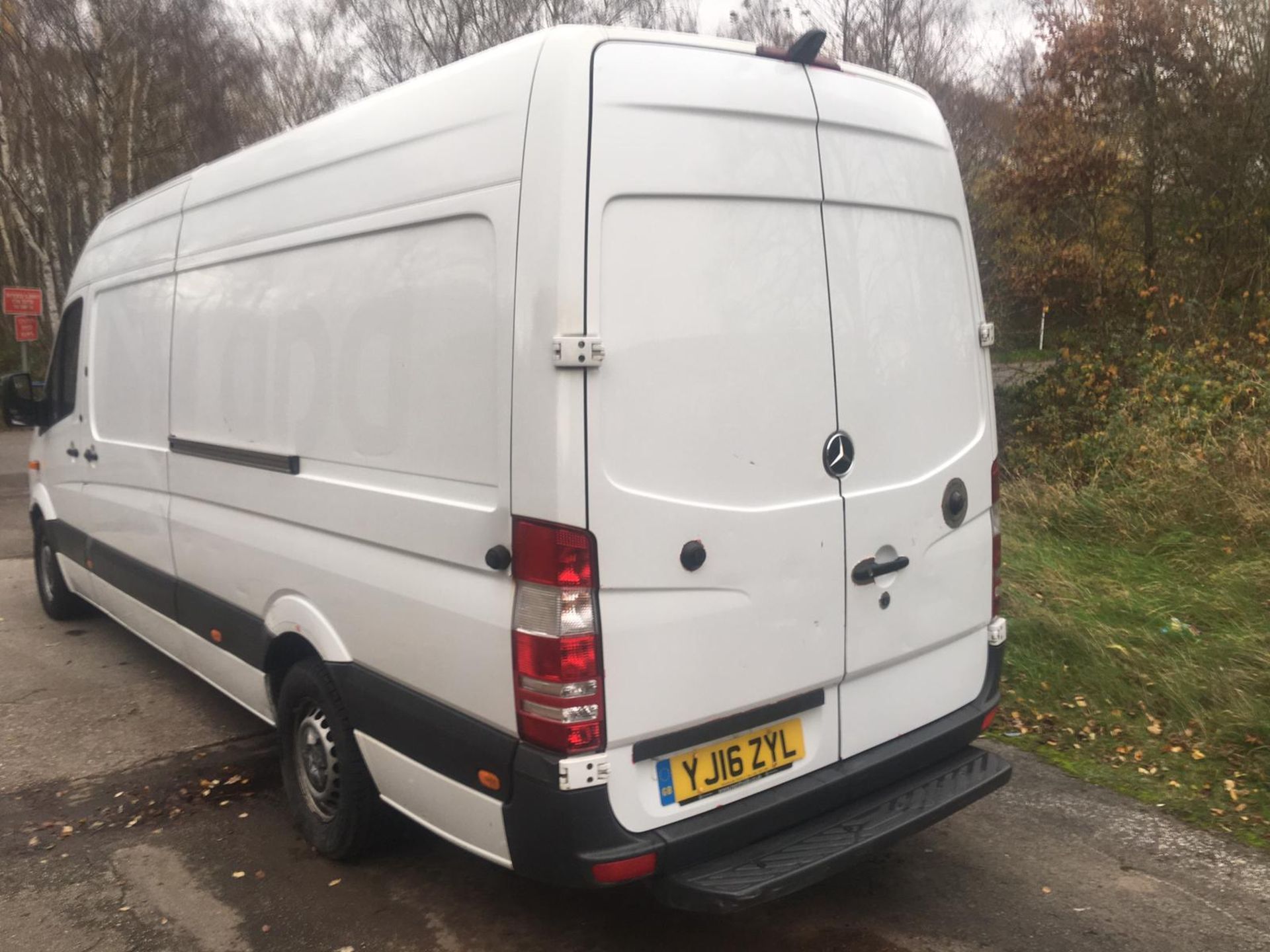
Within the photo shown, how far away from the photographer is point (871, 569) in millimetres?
3020

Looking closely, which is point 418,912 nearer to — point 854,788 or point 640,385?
point 854,788

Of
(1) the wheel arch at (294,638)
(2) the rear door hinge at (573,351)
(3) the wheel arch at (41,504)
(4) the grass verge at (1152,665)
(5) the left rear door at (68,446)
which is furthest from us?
(3) the wheel arch at (41,504)

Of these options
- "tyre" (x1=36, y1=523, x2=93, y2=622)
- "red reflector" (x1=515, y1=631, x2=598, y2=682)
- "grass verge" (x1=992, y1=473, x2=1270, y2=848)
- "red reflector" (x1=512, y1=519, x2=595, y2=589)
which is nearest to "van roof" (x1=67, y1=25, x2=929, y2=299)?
"red reflector" (x1=512, y1=519, x2=595, y2=589)

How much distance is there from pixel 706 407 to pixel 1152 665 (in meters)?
3.23

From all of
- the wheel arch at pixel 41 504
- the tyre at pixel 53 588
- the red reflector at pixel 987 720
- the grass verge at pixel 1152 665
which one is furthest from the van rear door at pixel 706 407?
the tyre at pixel 53 588

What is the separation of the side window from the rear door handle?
15.4 ft

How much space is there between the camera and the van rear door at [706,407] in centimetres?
255

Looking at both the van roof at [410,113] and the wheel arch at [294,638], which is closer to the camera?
the van roof at [410,113]

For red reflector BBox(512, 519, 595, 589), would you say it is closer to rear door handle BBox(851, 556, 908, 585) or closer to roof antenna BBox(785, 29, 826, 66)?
rear door handle BBox(851, 556, 908, 585)

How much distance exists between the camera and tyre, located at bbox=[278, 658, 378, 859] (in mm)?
3426

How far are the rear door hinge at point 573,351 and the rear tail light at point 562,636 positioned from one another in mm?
383

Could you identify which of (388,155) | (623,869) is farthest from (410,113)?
(623,869)

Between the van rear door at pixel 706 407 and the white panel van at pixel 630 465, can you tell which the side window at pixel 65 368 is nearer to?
the white panel van at pixel 630 465

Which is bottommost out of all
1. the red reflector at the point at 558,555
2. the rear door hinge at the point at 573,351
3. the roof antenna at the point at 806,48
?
the red reflector at the point at 558,555
